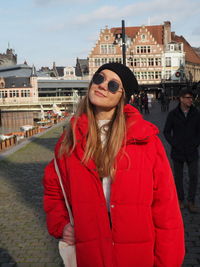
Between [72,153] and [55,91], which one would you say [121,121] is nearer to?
[72,153]

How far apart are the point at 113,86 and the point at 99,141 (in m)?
0.30

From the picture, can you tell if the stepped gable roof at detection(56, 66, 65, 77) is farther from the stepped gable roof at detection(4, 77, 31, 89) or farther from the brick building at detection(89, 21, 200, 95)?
the brick building at detection(89, 21, 200, 95)

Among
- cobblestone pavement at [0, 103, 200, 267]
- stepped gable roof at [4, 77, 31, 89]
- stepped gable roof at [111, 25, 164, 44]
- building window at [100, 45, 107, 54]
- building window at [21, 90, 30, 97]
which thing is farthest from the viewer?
stepped gable roof at [4, 77, 31, 89]

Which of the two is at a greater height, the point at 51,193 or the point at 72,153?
the point at 72,153

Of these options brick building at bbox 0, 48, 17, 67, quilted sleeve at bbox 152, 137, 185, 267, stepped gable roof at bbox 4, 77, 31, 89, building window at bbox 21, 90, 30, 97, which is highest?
brick building at bbox 0, 48, 17, 67

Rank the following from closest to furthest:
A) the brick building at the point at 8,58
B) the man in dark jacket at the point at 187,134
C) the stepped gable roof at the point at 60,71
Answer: the man in dark jacket at the point at 187,134 < the stepped gable roof at the point at 60,71 < the brick building at the point at 8,58

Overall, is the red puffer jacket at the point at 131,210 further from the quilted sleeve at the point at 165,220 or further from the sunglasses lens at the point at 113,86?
the sunglasses lens at the point at 113,86

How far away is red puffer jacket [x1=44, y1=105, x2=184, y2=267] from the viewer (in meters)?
1.88

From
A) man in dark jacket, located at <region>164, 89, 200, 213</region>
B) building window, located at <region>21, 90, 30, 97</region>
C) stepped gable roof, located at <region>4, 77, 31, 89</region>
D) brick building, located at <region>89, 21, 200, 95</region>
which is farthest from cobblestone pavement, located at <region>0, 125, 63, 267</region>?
stepped gable roof, located at <region>4, 77, 31, 89</region>

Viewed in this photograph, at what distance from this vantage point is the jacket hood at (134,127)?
1.94m

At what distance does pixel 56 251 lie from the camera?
441 centimetres

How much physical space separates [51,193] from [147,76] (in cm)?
6146

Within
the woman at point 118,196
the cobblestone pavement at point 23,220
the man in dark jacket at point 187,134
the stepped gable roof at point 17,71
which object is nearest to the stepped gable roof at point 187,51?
the stepped gable roof at point 17,71

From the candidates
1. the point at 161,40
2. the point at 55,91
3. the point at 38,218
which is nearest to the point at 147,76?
the point at 161,40
